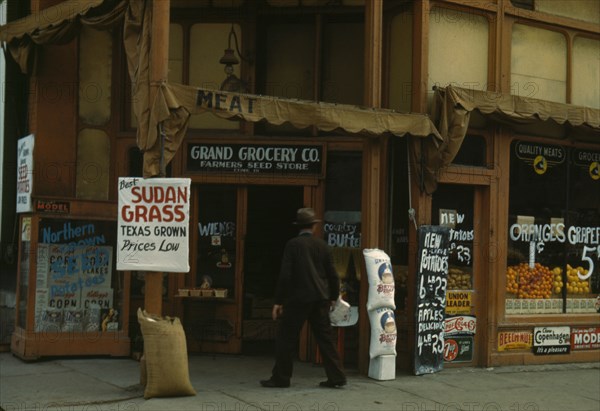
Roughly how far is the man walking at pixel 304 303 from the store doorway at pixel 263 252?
2.07m

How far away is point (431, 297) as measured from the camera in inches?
401

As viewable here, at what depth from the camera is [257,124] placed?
11.1 meters

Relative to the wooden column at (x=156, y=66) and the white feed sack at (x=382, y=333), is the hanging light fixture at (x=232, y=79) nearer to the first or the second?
the wooden column at (x=156, y=66)

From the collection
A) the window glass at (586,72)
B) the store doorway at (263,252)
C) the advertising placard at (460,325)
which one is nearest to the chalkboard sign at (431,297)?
the advertising placard at (460,325)

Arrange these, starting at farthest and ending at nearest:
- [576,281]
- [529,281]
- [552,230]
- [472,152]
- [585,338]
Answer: [576,281]
[585,338]
[552,230]
[529,281]
[472,152]

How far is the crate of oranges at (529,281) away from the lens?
11156 millimetres

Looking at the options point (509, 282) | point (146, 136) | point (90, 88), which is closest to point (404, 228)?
point (509, 282)

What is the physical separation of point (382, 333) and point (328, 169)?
2411 mm

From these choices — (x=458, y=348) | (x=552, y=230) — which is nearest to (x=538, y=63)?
(x=552, y=230)

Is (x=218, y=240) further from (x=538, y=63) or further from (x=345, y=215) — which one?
(x=538, y=63)

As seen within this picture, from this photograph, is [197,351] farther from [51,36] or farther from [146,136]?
[51,36]

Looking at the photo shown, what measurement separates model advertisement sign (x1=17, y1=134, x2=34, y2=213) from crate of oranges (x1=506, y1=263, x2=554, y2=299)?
19.9ft

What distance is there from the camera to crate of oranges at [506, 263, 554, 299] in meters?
11.2

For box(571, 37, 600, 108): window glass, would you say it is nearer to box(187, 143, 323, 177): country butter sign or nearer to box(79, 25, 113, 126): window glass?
box(187, 143, 323, 177): country butter sign
